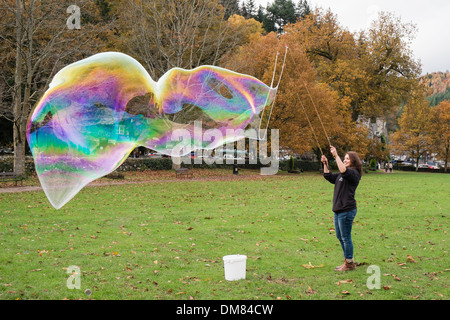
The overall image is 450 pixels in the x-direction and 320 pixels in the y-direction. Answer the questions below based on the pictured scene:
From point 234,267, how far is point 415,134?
192 ft

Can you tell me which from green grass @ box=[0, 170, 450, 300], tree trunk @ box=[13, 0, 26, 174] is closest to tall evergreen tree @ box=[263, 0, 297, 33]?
tree trunk @ box=[13, 0, 26, 174]

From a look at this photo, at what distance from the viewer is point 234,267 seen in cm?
638

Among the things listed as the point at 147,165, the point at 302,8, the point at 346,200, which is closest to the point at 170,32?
the point at 147,165

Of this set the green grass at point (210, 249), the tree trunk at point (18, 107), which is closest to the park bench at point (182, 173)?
the tree trunk at point (18, 107)

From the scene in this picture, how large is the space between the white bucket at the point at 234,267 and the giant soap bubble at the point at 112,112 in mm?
2923

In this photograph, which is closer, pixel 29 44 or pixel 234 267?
pixel 234 267

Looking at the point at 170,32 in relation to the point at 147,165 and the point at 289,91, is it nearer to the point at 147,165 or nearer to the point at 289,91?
the point at 289,91

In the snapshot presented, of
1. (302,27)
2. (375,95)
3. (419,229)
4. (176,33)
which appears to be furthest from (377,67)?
(419,229)

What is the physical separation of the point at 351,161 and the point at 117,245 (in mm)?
5378

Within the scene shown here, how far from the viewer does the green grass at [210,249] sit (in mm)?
6039

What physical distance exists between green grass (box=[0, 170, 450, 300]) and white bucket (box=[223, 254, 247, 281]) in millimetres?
148
